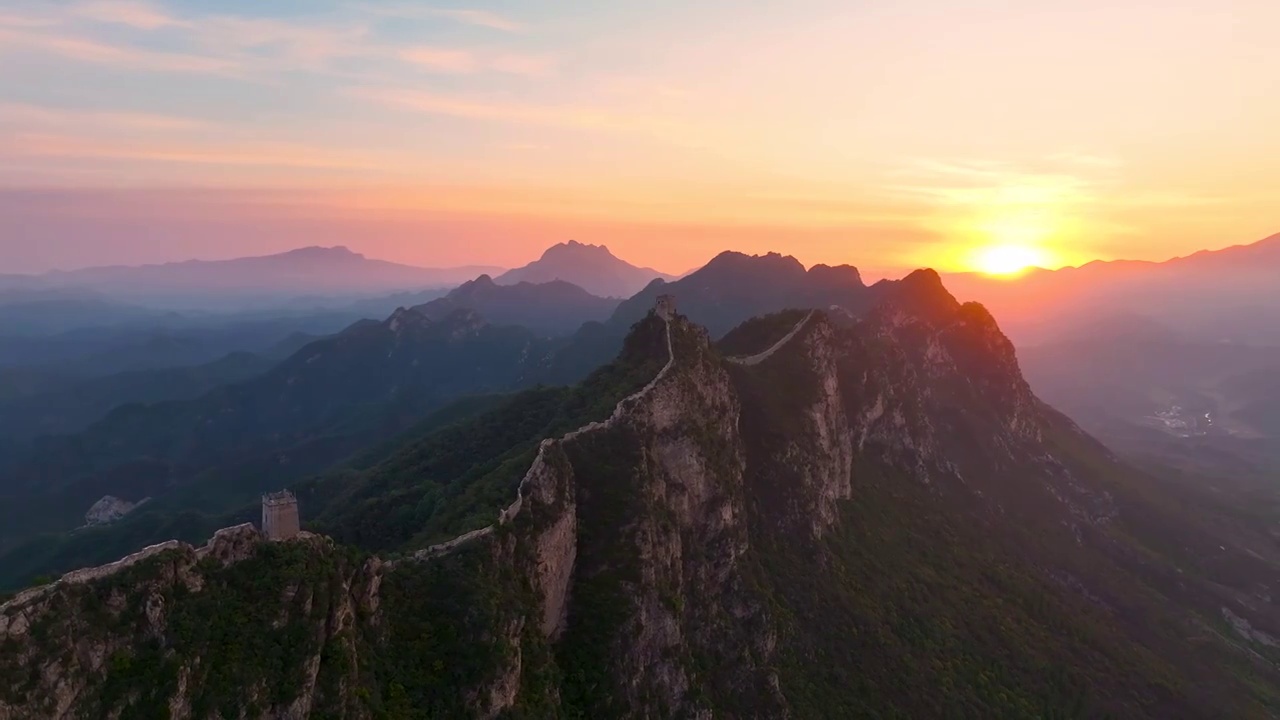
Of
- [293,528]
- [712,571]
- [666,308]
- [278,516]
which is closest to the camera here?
[278,516]

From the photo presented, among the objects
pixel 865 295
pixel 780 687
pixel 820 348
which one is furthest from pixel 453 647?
pixel 865 295

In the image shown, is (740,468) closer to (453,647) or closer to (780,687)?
(780,687)

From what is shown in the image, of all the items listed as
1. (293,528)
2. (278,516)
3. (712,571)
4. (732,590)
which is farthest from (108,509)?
(732,590)

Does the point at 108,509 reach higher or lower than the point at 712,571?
lower

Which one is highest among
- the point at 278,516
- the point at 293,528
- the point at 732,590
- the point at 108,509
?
the point at 278,516

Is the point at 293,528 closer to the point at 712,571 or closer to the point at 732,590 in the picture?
the point at 712,571

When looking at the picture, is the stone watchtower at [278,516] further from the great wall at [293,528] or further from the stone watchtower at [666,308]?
the stone watchtower at [666,308]

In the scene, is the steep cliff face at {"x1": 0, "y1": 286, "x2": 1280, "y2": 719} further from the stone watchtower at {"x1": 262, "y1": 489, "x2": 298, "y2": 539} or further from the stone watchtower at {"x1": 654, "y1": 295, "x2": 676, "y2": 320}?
the stone watchtower at {"x1": 262, "y1": 489, "x2": 298, "y2": 539}

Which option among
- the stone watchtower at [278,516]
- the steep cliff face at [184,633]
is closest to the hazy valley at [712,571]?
the steep cliff face at [184,633]
